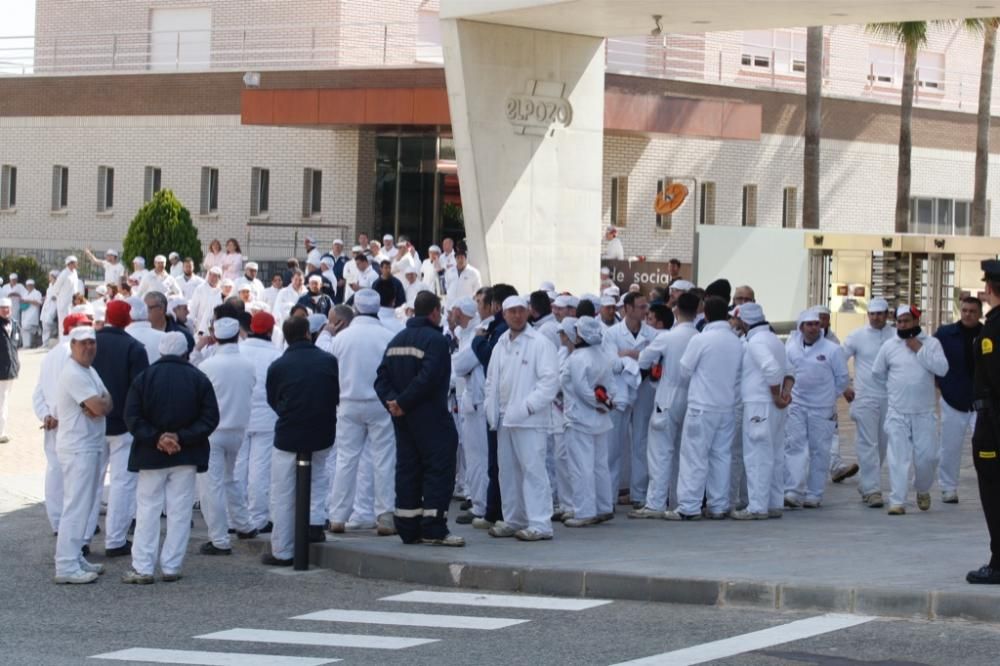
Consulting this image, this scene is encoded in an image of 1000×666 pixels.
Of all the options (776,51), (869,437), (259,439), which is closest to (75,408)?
(259,439)

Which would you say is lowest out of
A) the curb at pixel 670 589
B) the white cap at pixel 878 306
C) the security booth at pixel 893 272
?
the curb at pixel 670 589

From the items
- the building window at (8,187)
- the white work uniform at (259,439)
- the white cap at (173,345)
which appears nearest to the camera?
the white cap at (173,345)

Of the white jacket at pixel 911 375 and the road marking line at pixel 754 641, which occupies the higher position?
the white jacket at pixel 911 375

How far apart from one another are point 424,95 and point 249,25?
9434 mm

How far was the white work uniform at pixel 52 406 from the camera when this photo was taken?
1265cm

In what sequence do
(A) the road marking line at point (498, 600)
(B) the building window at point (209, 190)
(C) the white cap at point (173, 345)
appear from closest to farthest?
(A) the road marking line at point (498, 600) → (C) the white cap at point (173, 345) → (B) the building window at point (209, 190)

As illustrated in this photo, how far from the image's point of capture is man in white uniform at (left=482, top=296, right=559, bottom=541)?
12.9 m

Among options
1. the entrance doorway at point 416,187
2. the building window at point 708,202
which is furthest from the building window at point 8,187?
the building window at point 708,202

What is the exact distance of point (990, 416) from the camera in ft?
35.0

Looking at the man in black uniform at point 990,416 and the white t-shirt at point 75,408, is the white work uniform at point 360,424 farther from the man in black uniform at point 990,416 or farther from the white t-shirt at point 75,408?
the man in black uniform at point 990,416

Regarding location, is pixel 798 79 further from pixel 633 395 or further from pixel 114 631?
pixel 114 631

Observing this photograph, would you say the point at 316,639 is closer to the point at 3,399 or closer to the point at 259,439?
the point at 259,439

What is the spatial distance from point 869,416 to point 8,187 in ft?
114

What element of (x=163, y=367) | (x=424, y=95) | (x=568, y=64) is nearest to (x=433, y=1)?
(x=424, y=95)
